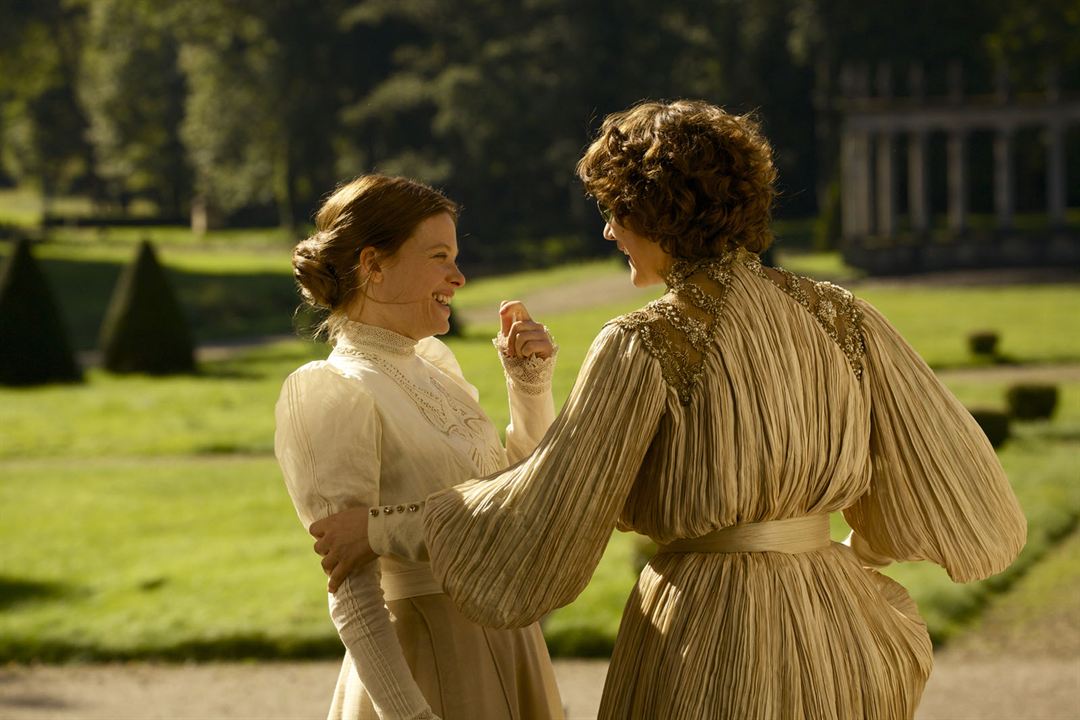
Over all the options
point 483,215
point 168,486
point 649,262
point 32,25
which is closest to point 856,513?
point 649,262

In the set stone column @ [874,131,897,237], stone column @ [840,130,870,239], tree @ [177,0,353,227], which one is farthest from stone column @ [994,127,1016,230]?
tree @ [177,0,353,227]

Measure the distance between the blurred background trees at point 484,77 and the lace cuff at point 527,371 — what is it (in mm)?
34608

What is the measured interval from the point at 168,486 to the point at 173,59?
4904 cm

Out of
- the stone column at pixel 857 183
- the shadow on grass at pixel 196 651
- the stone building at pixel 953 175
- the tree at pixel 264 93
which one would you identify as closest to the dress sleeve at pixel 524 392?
the shadow on grass at pixel 196 651

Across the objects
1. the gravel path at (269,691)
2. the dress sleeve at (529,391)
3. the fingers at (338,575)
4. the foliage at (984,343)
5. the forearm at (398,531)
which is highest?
the dress sleeve at (529,391)

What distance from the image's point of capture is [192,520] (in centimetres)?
1023

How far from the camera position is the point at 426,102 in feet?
143

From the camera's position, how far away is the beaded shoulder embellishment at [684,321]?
7.95ft

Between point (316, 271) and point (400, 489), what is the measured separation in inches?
18.2

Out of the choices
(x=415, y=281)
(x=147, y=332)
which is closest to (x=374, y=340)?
(x=415, y=281)

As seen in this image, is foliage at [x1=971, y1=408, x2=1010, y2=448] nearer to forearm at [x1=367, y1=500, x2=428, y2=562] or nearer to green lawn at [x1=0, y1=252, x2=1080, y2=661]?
green lawn at [x1=0, y1=252, x2=1080, y2=661]

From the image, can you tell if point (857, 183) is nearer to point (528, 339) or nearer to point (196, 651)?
point (196, 651)

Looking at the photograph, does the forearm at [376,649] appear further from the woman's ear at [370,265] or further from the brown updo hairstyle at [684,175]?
the brown updo hairstyle at [684,175]

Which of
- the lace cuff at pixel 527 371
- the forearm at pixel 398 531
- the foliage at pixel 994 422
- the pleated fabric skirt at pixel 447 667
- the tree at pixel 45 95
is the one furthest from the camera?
the tree at pixel 45 95
